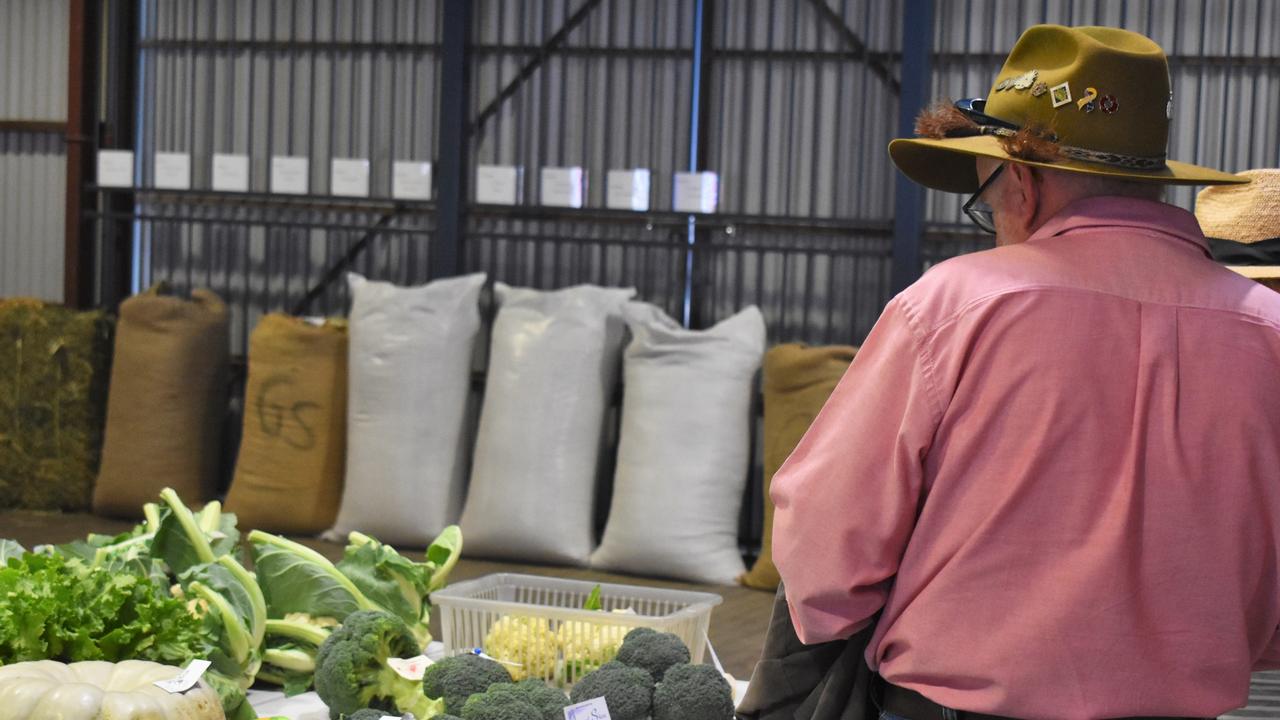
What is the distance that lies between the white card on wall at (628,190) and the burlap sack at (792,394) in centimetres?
105

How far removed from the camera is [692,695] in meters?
2.11

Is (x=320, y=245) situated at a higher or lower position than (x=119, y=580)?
higher

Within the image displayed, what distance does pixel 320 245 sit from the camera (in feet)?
20.0

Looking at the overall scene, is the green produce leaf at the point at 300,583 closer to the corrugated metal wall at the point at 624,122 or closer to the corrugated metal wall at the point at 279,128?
the corrugated metal wall at the point at 624,122

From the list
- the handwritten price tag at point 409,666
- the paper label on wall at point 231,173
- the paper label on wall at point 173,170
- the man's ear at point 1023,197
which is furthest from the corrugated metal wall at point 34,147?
the man's ear at point 1023,197

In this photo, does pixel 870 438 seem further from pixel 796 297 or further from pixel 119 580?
pixel 796 297

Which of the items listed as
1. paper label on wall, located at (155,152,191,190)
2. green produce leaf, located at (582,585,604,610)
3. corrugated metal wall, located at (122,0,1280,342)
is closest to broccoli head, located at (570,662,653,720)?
green produce leaf, located at (582,585,604,610)

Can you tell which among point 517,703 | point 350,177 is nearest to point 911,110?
point 350,177

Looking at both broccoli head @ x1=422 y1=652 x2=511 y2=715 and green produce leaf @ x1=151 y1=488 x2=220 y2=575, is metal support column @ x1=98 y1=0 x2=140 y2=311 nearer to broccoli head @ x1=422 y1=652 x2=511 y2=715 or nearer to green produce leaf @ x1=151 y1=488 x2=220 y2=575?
green produce leaf @ x1=151 y1=488 x2=220 y2=575

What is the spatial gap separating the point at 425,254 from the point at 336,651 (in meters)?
3.73

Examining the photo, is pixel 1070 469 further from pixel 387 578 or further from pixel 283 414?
pixel 283 414

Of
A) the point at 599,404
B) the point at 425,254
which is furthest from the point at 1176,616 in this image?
the point at 425,254

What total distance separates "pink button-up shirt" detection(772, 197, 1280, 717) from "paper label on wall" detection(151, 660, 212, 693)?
3.39ft

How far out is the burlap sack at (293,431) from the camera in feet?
17.1
